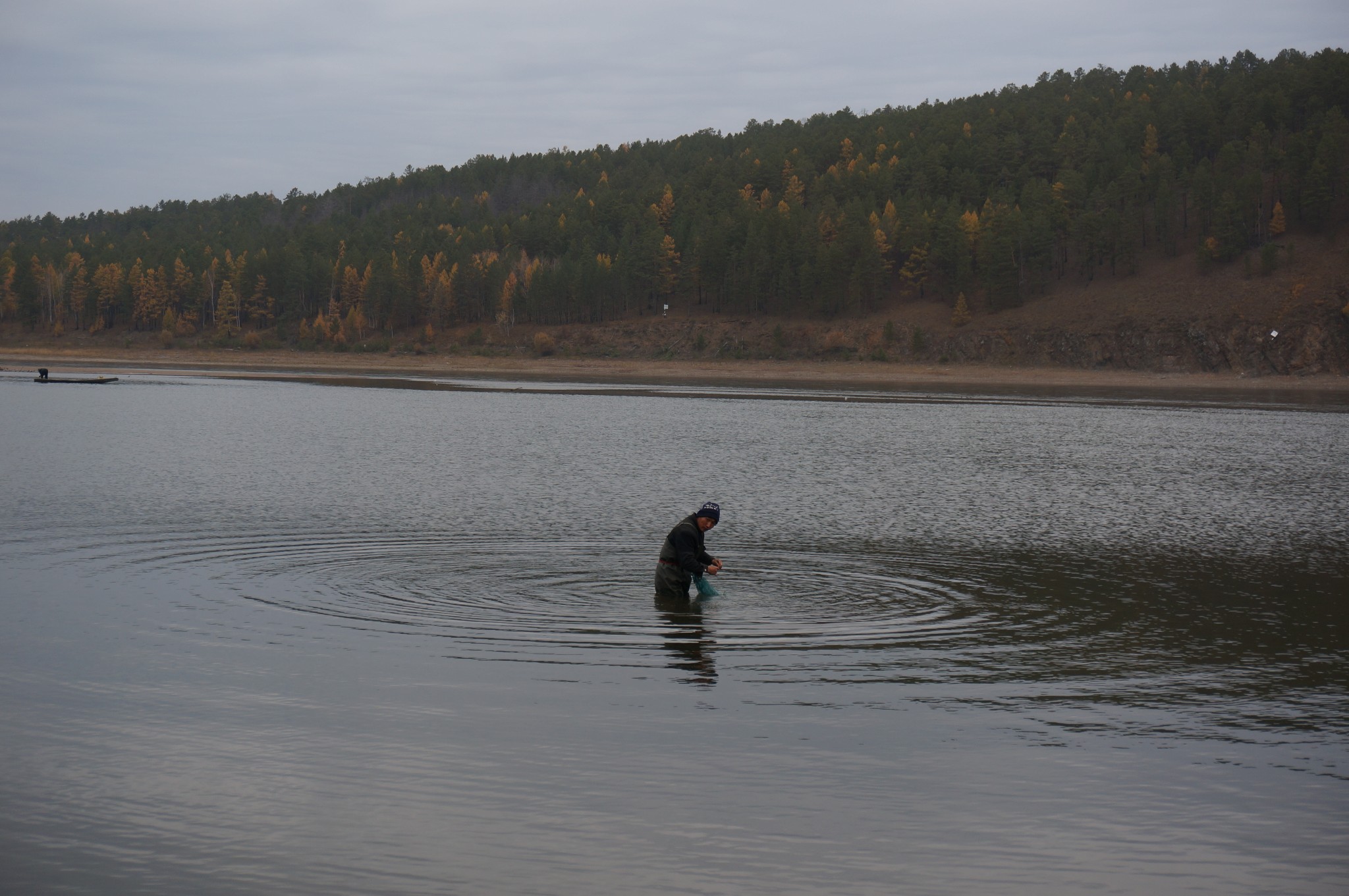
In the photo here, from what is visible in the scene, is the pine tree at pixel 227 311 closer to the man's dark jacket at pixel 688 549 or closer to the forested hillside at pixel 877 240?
the forested hillside at pixel 877 240

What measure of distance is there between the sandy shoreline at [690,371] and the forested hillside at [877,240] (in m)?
18.8

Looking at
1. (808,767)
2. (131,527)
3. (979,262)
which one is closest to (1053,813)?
(808,767)

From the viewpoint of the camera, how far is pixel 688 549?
17.3 metres

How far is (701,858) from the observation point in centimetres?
845

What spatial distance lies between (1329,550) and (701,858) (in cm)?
1999

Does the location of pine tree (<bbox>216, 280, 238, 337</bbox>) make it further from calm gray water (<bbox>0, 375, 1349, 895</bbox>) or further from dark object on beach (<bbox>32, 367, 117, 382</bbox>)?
calm gray water (<bbox>0, 375, 1349, 895</bbox>)

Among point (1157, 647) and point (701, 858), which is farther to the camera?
point (1157, 647)

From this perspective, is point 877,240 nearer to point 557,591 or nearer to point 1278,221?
point 1278,221

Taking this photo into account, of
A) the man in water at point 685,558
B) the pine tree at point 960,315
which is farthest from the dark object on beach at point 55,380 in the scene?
the pine tree at point 960,315

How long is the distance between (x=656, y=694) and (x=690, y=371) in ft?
379

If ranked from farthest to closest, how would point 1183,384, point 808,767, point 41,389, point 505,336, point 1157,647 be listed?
point 505,336 → point 1183,384 → point 41,389 → point 1157,647 → point 808,767

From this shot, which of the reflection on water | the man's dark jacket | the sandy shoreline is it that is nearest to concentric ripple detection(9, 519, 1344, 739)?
the reflection on water

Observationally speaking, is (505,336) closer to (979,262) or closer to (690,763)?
(979,262)

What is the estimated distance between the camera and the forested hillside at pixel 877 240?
13875 cm
